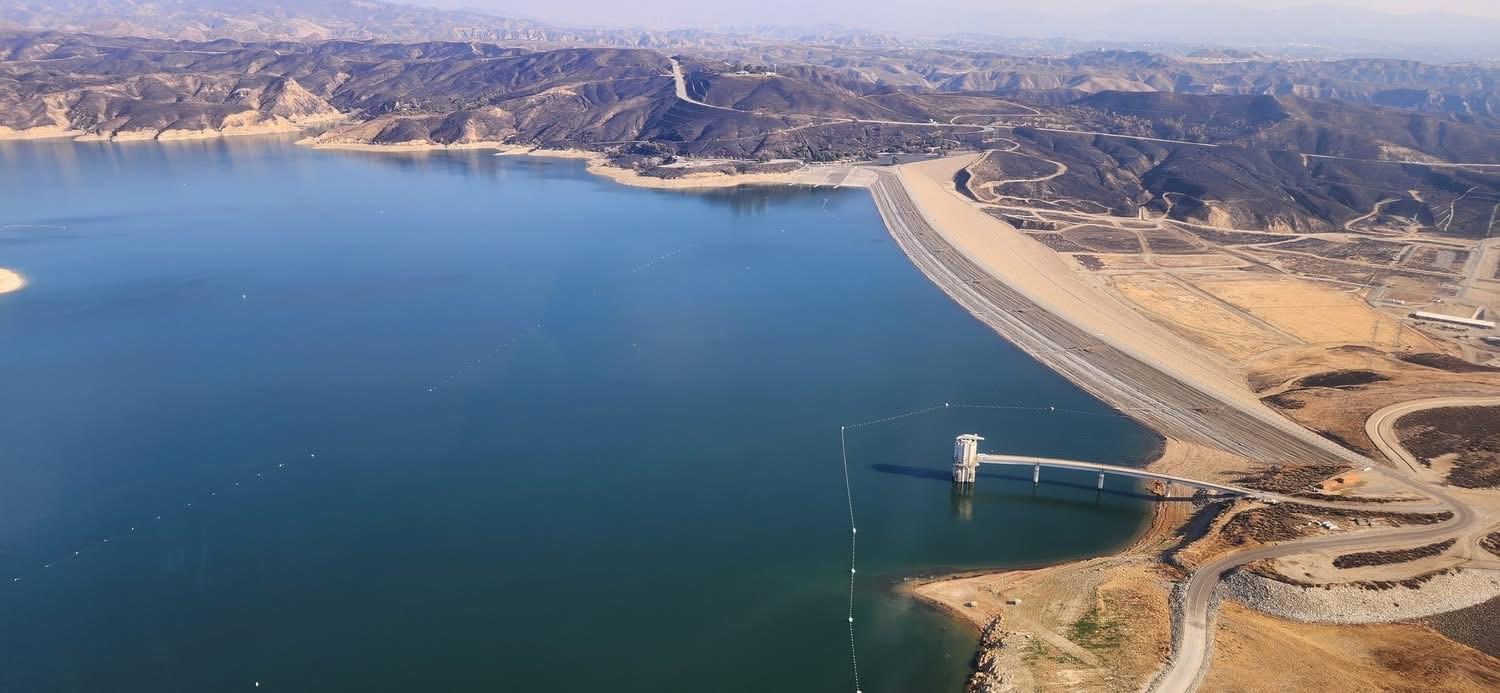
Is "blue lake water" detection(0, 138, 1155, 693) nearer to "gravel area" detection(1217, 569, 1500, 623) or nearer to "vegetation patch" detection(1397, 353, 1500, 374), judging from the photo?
"gravel area" detection(1217, 569, 1500, 623)

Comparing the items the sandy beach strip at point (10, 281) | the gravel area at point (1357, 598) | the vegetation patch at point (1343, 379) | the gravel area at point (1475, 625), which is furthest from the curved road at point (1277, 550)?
the sandy beach strip at point (10, 281)

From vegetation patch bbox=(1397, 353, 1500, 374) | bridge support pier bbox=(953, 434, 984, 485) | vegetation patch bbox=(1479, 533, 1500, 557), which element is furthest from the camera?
vegetation patch bbox=(1397, 353, 1500, 374)

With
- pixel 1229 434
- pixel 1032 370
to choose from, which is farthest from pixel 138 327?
pixel 1229 434

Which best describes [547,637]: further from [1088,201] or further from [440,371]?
[1088,201]

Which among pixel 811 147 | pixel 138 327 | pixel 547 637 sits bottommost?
pixel 547 637

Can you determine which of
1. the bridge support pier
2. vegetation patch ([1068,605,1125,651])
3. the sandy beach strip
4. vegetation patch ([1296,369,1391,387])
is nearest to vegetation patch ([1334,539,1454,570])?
vegetation patch ([1068,605,1125,651])

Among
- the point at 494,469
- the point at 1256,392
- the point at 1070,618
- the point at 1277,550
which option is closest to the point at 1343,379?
the point at 1256,392
